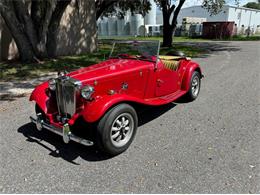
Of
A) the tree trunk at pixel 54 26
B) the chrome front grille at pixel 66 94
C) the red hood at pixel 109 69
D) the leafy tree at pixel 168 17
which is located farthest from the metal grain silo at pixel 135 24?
the chrome front grille at pixel 66 94

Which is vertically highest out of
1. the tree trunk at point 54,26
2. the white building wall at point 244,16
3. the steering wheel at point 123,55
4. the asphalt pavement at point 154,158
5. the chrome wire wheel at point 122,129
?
the white building wall at point 244,16

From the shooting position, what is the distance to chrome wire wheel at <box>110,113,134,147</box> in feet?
11.1

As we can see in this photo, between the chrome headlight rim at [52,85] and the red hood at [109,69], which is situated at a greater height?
the red hood at [109,69]

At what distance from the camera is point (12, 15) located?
30.9 feet

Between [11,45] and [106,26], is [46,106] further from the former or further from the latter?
[106,26]

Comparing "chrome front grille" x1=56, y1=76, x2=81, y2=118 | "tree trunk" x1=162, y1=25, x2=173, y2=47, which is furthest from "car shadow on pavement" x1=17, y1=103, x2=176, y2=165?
"tree trunk" x1=162, y1=25, x2=173, y2=47

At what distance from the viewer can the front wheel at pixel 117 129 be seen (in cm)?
317

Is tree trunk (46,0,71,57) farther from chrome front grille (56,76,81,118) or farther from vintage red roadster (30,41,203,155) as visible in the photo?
chrome front grille (56,76,81,118)

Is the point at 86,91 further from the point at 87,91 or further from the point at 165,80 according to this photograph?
the point at 165,80

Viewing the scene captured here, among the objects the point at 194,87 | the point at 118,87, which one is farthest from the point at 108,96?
the point at 194,87

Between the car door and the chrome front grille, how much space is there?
5.51ft

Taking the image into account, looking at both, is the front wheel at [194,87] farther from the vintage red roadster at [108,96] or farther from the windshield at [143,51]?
the windshield at [143,51]

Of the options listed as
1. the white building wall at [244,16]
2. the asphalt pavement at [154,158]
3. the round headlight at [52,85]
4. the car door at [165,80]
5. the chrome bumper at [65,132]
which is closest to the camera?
the asphalt pavement at [154,158]

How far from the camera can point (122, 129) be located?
352 centimetres
